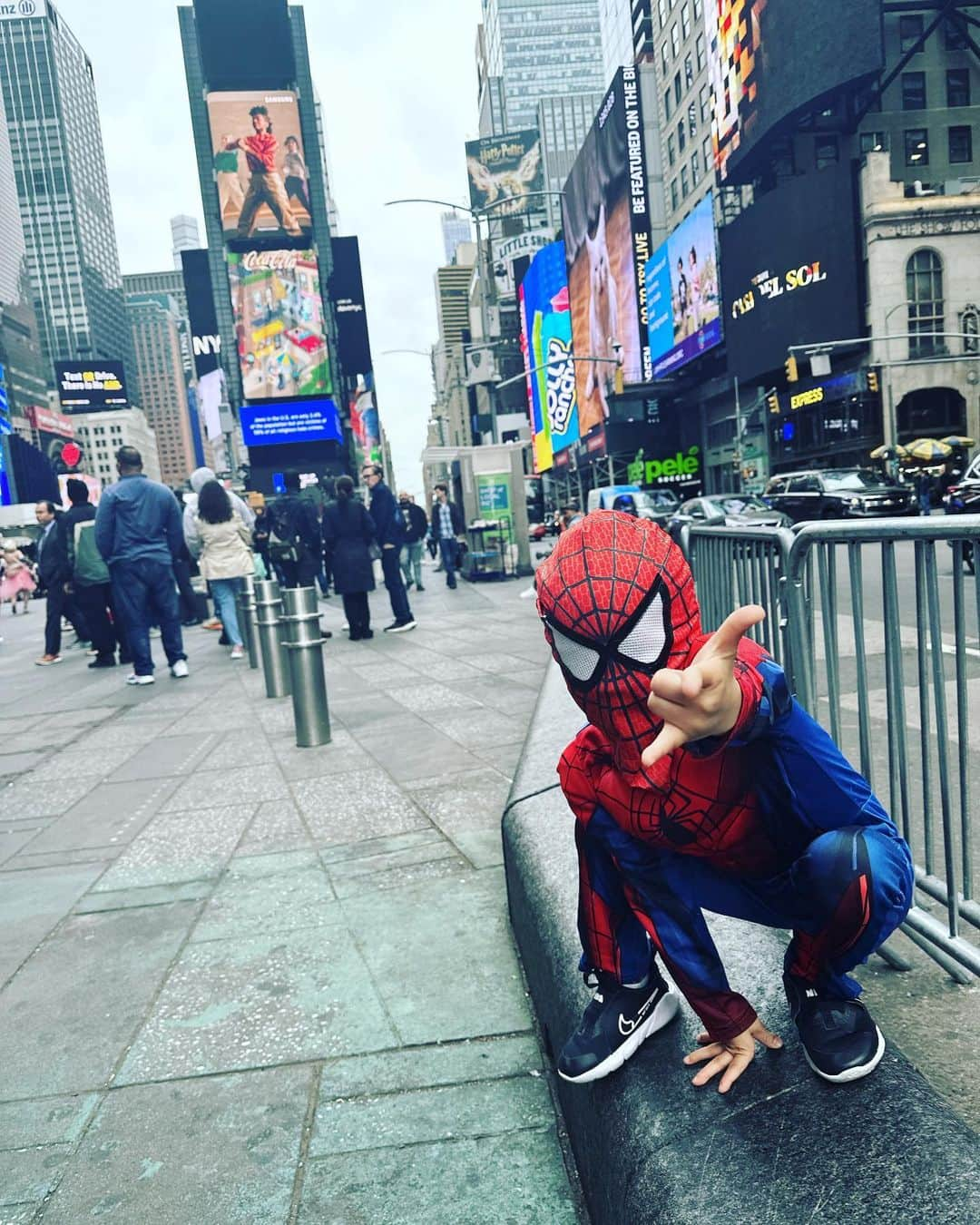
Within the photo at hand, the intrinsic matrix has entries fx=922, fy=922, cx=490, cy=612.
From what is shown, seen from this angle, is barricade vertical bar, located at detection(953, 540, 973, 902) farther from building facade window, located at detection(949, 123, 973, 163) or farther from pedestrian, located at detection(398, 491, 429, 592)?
building facade window, located at detection(949, 123, 973, 163)

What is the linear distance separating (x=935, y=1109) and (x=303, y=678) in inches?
179

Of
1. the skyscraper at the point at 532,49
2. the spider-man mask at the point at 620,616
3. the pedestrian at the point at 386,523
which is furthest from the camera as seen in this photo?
the skyscraper at the point at 532,49

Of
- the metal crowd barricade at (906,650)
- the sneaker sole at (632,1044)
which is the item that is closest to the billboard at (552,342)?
the metal crowd barricade at (906,650)

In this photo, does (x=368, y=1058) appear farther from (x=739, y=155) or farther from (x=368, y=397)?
(x=368, y=397)

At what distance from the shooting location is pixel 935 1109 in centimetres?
140

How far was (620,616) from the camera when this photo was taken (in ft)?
4.73

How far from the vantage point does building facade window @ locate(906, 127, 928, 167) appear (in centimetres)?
4016

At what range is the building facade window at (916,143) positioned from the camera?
4016 centimetres

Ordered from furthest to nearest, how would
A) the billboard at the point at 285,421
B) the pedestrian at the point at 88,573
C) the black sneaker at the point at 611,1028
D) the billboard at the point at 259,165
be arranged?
the billboard at the point at 285,421
the billboard at the point at 259,165
the pedestrian at the point at 88,573
the black sneaker at the point at 611,1028

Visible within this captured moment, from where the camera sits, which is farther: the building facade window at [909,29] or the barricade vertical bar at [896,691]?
the building facade window at [909,29]

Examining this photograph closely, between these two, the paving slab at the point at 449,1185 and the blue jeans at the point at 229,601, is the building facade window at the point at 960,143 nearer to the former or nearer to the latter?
the blue jeans at the point at 229,601

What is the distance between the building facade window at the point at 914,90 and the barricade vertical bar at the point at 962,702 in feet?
155

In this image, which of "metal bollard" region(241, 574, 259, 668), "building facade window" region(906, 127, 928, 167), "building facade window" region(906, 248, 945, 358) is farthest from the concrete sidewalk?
"building facade window" region(906, 127, 928, 167)

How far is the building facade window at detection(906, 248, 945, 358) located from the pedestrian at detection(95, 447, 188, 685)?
34445 millimetres
